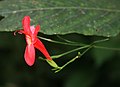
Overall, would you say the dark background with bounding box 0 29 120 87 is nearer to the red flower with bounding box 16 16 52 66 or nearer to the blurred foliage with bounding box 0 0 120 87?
the blurred foliage with bounding box 0 0 120 87

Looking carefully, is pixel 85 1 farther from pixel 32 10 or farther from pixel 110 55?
pixel 110 55

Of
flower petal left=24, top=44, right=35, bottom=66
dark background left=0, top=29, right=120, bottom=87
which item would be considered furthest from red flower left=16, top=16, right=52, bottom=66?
dark background left=0, top=29, right=120, bottom=87

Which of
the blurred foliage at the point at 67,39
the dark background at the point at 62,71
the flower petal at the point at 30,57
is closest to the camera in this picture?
the flower petal at the point at 30,57

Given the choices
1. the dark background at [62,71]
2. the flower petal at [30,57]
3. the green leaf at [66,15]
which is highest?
the green leaf at [66,15]

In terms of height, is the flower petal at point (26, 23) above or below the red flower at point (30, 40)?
above

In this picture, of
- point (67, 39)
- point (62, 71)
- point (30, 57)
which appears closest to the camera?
point (30, 57)

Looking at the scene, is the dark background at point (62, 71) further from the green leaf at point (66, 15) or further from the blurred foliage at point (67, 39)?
the green leaf at point (66, 15)

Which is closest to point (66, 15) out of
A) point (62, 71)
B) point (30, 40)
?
point (30, 40)

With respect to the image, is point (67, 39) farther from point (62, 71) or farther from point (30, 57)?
point (30, 57)

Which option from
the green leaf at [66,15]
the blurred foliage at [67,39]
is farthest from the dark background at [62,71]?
the green leaf at [66,15]
